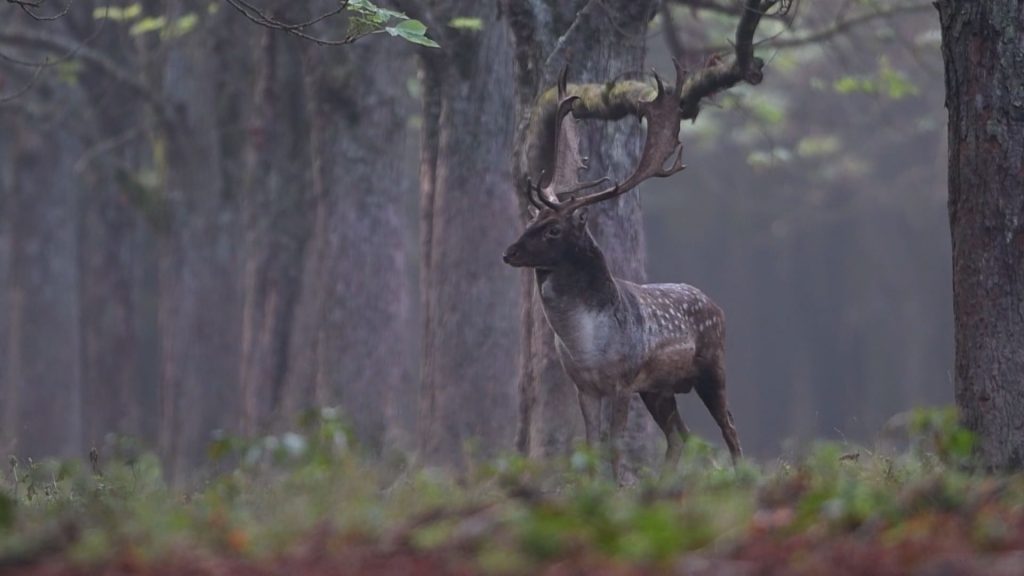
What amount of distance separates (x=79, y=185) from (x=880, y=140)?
17.8m

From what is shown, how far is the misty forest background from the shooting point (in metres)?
15.4

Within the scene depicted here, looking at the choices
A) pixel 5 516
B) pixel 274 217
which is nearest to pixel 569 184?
pixel 5 516

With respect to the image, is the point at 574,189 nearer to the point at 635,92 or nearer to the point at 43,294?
the point at 635,92

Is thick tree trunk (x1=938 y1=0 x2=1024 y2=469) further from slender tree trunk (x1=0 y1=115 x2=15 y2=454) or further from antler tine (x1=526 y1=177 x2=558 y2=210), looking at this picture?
slender tree trunk (x1=0 y1=115 x2=15 y2=454)

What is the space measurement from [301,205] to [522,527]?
14.0 m

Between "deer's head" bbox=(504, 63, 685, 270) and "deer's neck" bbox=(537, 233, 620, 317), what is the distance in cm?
3

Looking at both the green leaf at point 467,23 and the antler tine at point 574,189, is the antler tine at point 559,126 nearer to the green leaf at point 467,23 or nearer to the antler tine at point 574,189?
the antler tine at point 574,189

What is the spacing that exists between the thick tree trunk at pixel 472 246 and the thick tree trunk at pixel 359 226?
0.93m

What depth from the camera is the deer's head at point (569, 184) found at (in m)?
10.2

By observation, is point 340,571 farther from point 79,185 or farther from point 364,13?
point 79,185

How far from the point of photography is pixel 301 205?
19234mm

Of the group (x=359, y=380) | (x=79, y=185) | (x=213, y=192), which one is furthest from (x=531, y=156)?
(x=79, y=185)

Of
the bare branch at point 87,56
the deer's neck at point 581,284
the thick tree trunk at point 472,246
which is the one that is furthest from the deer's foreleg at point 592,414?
the bare branch at point 87,56

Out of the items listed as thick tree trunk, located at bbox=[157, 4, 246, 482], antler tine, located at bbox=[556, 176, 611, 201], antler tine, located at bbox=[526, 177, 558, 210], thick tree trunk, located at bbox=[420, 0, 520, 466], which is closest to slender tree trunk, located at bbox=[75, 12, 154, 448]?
thick tree trunk, located at bbox=[157, 4, 246, 482]
